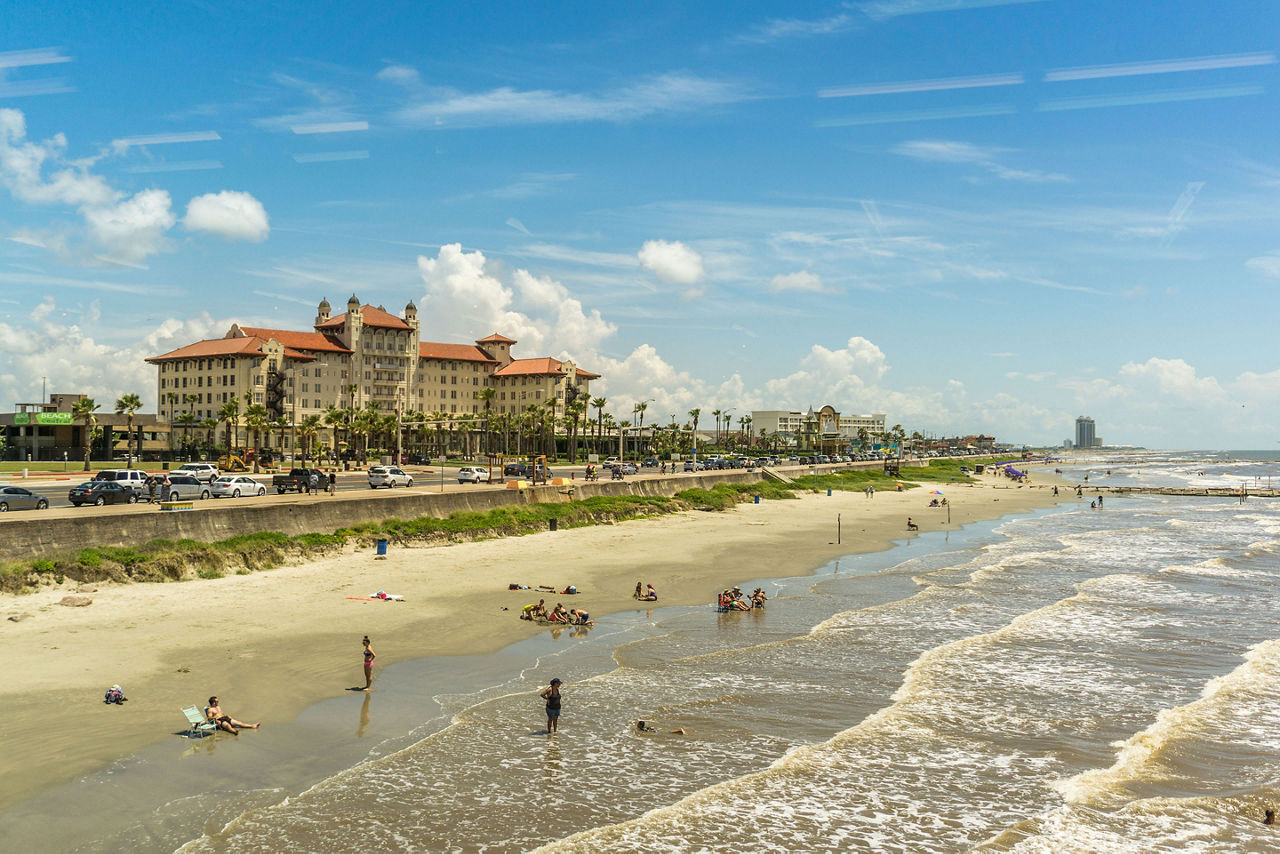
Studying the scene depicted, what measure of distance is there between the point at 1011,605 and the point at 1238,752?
1617 centimetres

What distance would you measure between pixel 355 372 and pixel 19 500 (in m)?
112

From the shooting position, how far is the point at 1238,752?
1792 cm

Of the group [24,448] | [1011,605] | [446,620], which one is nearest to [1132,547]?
[1011,605]

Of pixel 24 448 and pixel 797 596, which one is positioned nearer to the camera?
pixel 797 596

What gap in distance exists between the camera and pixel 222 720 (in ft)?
55.6

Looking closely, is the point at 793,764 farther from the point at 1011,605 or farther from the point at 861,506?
the point at 861,506

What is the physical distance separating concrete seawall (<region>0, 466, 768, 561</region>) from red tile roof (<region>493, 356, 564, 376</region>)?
109508mm

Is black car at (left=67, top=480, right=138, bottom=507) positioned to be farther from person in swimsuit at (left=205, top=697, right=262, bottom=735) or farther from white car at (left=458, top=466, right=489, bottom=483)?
white car at (left=458, top=466, right=489, bottom=483)

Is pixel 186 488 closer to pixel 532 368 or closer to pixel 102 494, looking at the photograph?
pixel 102 494

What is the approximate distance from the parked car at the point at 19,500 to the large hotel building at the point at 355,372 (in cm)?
7494

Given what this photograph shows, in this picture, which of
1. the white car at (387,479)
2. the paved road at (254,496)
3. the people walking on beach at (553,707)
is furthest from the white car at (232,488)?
the people walking on beach at (553,707)

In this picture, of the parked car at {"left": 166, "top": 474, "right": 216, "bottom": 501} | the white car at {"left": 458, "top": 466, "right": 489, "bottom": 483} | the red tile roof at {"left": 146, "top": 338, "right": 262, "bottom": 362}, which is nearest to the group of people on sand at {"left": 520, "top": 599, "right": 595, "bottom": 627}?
the parked car at {"left": 166, "top": 474, "right": 216, "bottom": 501}

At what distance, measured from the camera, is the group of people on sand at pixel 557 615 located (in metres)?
28.7

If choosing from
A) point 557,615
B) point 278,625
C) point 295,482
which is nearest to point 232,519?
point 278,625
